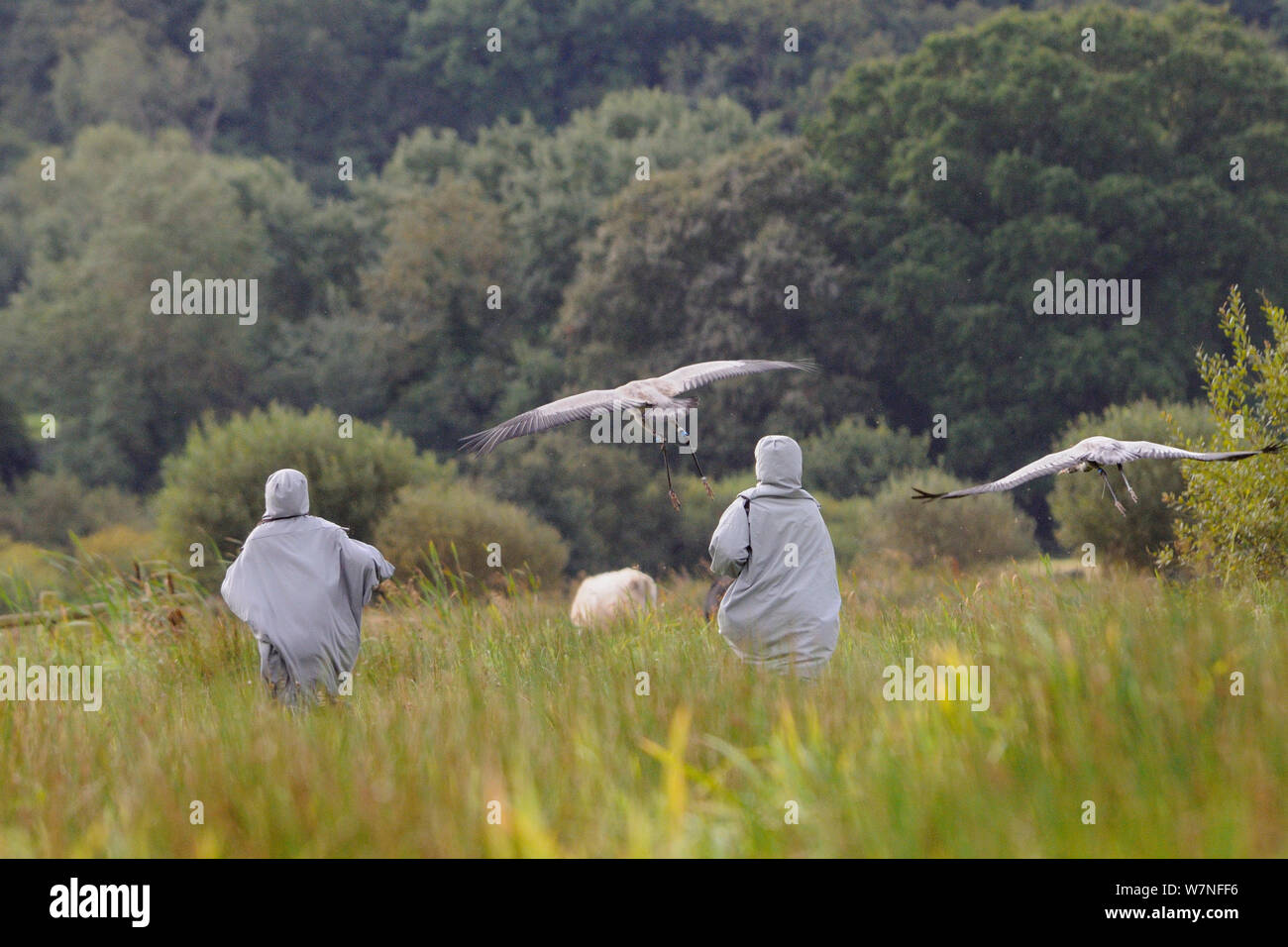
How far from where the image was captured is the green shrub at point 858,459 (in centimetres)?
2870

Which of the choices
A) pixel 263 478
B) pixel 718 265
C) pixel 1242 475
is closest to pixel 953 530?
pixel 263 478

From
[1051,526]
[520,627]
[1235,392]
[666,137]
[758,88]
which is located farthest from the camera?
[758,88]

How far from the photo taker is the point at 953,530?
67.7 feet

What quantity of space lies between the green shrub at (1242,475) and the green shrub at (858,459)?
18568mm

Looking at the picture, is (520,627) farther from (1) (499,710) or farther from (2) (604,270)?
(2) (604,270)

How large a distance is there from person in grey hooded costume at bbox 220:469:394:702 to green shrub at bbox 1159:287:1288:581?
5.30 metres

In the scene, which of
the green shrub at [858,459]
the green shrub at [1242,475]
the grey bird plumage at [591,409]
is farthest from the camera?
the green shrub at [858,459]

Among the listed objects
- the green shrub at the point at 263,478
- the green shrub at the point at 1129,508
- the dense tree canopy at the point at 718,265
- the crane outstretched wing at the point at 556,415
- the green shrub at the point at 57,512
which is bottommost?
the crane outstretched wing at the point at 556,415

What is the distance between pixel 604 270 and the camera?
3528 cm

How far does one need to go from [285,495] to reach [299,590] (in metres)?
0.45

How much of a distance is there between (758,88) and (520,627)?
5206cm

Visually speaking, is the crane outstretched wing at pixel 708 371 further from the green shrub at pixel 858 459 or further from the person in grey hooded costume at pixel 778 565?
the green shrub at pixel 858 459

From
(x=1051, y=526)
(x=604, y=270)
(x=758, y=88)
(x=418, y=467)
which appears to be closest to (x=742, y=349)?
(x=604, y=270)

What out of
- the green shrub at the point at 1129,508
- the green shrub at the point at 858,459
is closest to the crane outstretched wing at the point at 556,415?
the green shrub at the point at 1129,508
